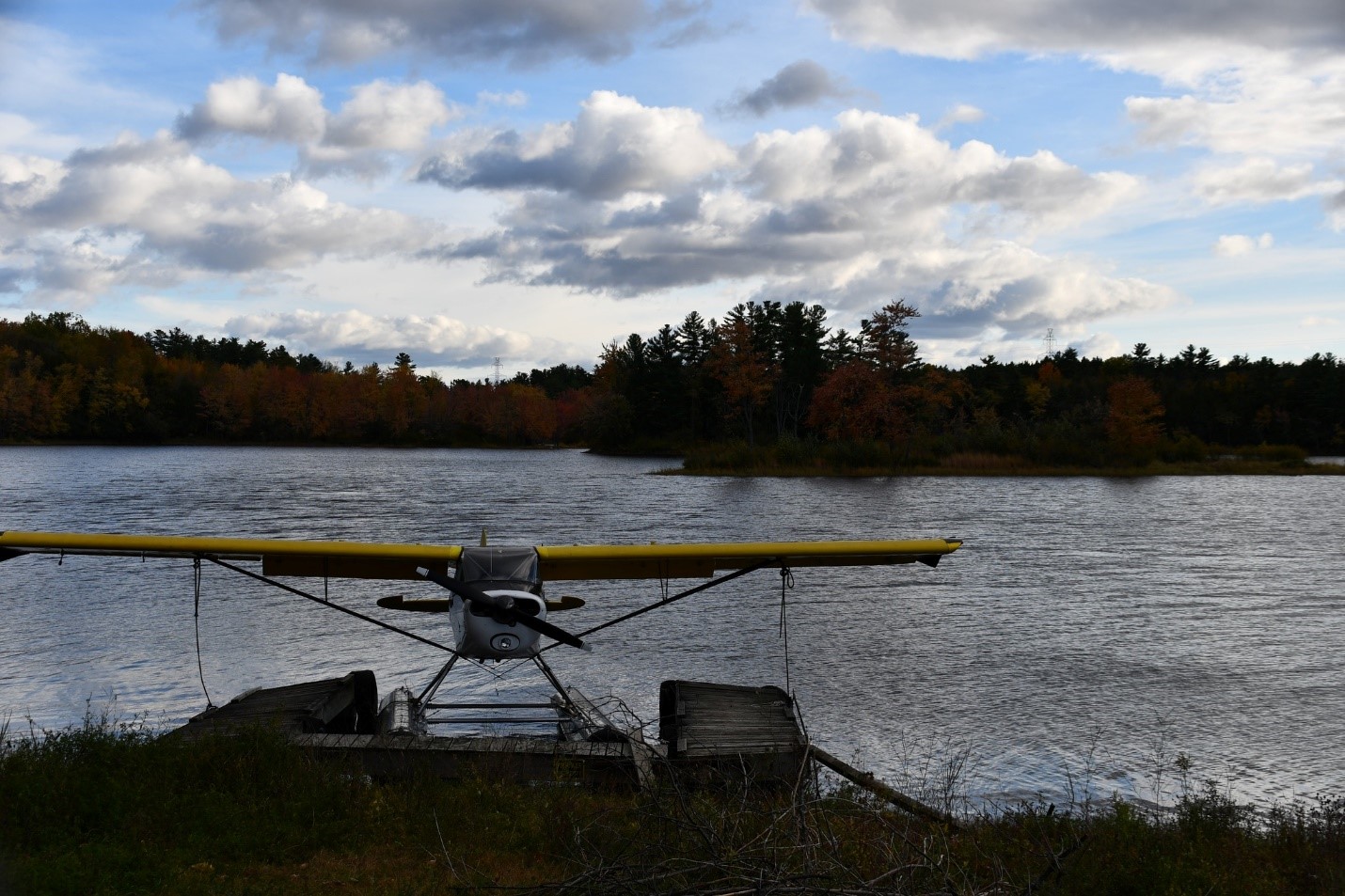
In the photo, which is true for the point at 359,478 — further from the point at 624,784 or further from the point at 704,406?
the point at 624,784

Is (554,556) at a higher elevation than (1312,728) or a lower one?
higher

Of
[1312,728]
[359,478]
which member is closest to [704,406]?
[359,478]

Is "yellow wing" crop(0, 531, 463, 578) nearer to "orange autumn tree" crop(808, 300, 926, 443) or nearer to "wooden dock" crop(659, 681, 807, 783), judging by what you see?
"wooden dock" crop(659, 681, 807, 783)

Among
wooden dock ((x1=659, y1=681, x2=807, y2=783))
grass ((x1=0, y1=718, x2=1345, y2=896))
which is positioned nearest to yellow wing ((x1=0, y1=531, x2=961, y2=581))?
wooden dock ((x1=659, y1=681, x2=807, y2=783))

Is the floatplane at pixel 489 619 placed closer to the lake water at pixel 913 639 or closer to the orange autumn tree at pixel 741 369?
the lake water at pixel 913 639

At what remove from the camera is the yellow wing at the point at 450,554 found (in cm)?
891

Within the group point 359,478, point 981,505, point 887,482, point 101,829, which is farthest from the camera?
point 359,478

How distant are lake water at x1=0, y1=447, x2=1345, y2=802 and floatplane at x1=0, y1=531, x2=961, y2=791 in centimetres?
104

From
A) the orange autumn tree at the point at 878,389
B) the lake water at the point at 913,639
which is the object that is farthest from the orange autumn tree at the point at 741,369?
the lake water at the point at 913,639

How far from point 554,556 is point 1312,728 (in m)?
7.54

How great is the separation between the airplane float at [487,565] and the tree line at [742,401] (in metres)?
44.5

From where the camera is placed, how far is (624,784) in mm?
6906

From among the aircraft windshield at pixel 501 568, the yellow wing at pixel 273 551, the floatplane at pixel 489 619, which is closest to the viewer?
the floatplane at pixel 489 619

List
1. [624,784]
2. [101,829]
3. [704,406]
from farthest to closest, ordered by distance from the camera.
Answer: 1. [704,406]
2. [624,784]
3. [101,829]
